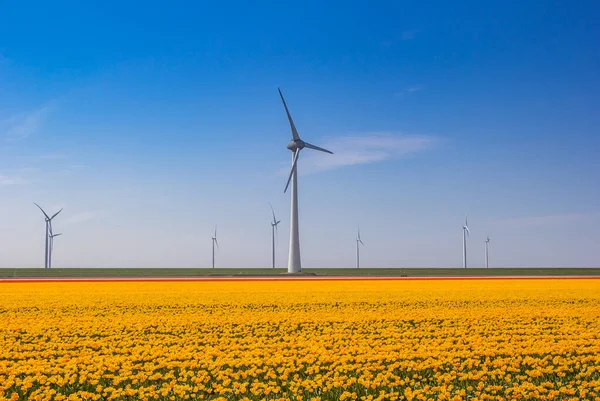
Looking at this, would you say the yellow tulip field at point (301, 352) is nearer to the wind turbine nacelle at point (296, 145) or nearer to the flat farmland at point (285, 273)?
the flat farmland at point (285, 273)

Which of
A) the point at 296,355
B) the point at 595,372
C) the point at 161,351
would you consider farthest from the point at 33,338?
the point at 595,372

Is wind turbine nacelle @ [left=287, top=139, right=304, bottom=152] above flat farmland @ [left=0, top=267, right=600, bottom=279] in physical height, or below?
above

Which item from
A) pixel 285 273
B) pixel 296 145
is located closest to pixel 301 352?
pixel 285 273

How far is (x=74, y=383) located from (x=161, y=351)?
3319mm

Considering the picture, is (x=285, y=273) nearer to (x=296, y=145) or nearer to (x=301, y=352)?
(x=296, y=145)

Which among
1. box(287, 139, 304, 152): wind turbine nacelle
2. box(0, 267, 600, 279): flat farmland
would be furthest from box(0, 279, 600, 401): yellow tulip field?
box(287, 139, 304, 152): wind turbine nacelle

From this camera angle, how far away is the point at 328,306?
99.8 feet

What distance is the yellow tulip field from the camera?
12.4m

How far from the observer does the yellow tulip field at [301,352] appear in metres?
12.4

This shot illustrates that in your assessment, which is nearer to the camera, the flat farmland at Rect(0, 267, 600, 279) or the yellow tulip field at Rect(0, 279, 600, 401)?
the yellow tulip field at Rect(0, 279, 600, 401)

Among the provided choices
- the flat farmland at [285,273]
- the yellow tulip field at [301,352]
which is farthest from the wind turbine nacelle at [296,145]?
the yellow tulip field at [301,352]

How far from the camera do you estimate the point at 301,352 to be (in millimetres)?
16297

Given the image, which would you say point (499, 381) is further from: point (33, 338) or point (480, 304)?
point (480, 304)

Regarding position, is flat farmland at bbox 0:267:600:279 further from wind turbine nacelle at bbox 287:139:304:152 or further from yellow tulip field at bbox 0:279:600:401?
yellow tulip field at bbox 0:279:600:401
